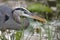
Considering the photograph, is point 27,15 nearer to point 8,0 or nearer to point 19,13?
point 19,13

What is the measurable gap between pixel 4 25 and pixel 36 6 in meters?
1.64

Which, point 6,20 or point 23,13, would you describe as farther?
point 23,13

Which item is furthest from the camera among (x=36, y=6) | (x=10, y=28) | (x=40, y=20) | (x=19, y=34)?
(x=36, y=6)

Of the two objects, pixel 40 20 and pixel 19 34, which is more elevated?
pixel 19 34

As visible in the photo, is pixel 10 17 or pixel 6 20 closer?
pixel 6 20

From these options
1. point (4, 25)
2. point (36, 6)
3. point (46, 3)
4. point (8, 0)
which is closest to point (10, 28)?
point (4, 25)

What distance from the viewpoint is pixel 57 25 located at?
155 inches

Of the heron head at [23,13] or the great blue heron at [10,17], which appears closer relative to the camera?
the great blue heron at [10,17]

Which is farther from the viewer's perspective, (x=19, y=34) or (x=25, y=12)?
(x=25, y=12)

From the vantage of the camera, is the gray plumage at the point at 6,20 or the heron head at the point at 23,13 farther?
the heron head at the point at 23,13

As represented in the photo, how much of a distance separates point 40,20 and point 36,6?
165 centimetres

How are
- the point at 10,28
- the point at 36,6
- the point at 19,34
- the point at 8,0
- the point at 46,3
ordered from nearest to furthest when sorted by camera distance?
1. the point at 19,34
2. the point at 10,28
3. the point at 36,6
4. the point at 46,3
5. the point at 8,0

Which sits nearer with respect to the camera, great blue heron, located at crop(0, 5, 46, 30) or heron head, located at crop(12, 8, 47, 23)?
great blue heron, located at crop(0, 5, 46, 30)

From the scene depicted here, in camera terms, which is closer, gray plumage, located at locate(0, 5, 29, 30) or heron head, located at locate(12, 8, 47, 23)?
gray plumage, located at locate(0, 5, 29, 30)
